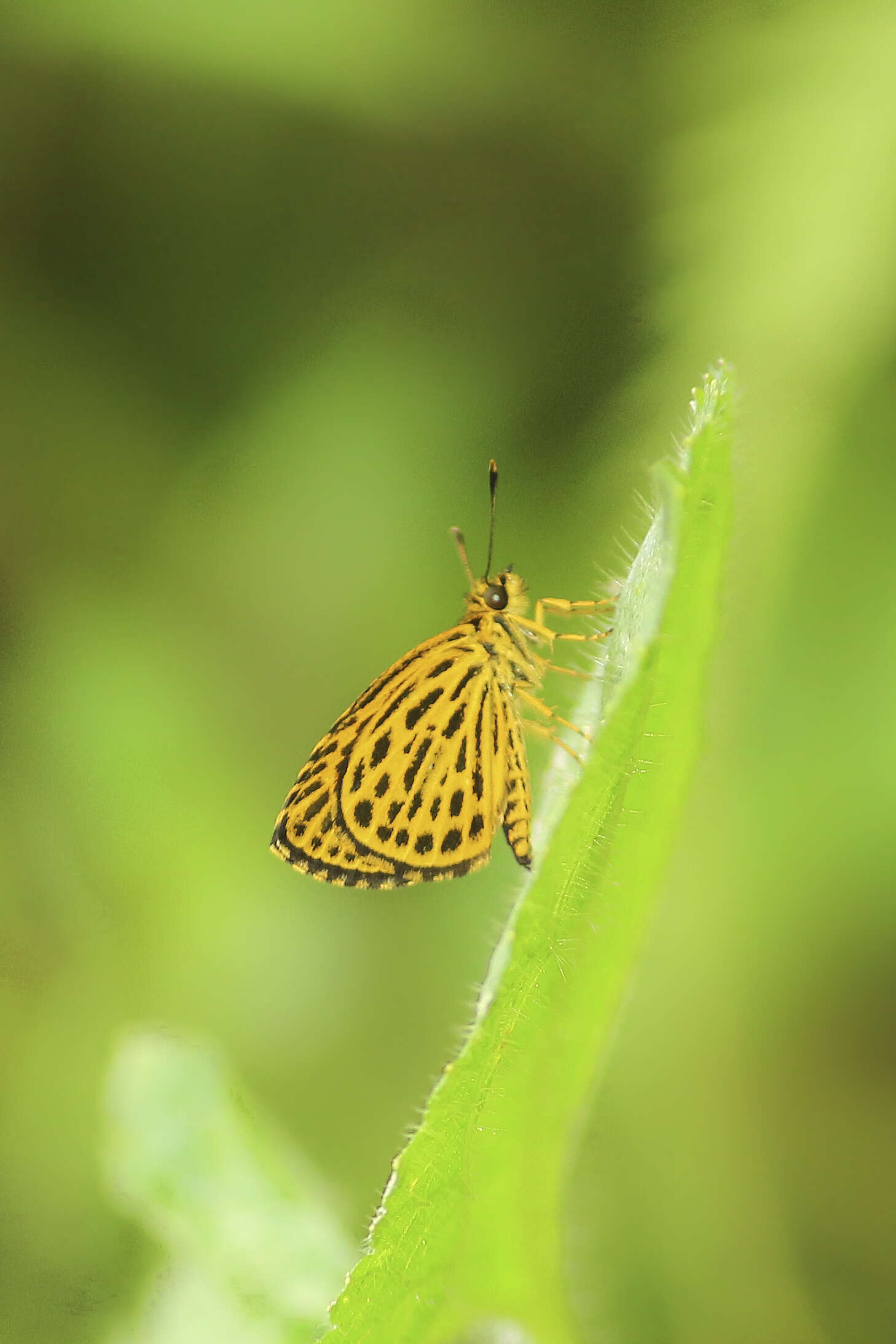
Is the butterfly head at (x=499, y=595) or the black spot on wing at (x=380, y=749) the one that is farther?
the butterfly head at (x=499, y=595)

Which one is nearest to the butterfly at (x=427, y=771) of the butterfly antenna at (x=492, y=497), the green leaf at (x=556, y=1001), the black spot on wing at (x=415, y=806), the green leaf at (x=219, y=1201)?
the black spot on wing at (x=415, y=806)

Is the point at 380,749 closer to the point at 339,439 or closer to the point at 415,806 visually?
the point at 415,806

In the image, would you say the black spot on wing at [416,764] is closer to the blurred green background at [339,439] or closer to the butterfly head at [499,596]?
the butterfly head at [499,596]

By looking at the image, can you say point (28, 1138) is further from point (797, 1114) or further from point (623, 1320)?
point (797, 1114)

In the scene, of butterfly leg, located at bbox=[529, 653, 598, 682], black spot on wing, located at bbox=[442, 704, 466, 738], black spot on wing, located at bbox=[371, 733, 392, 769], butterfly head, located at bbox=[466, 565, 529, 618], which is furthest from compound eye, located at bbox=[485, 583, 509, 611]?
black spot on wing, located at bbox=[371, 733, 392, 769]

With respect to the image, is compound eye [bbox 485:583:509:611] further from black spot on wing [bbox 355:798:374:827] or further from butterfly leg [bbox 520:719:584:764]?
black spot on wing [bbox 355:798:374:827]

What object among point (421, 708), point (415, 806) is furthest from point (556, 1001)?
point (421, 708)

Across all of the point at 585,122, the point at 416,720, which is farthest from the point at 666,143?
the point at 416,720
